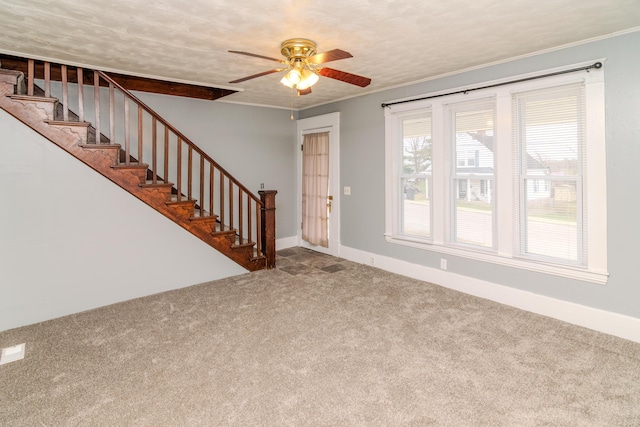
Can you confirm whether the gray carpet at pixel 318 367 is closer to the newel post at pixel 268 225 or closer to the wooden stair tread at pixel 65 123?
the newel post at pixel 268 225

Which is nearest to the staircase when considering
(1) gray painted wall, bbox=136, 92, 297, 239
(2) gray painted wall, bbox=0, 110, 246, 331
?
(2) gray painted wall, bbox=0, 110, 246, 331

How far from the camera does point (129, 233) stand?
3.84m

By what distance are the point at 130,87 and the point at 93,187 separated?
5.10ft

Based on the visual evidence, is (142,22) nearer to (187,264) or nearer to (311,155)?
(187,264)

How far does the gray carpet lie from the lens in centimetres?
202

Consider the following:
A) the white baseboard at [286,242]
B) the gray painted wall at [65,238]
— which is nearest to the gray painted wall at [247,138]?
the white baseboard at [286,242]

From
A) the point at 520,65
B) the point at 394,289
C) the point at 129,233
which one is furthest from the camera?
the point at 394,289

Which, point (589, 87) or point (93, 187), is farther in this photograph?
point (93, 187)

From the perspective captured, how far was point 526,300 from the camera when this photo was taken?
3459 mm

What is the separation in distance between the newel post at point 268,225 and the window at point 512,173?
6.01 feet

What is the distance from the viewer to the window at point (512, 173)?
304 cm

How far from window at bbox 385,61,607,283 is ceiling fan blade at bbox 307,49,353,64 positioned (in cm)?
208

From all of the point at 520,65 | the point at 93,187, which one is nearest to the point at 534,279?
the point at 520,65

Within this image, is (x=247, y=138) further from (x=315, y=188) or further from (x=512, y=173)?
(x=512, y=173)
